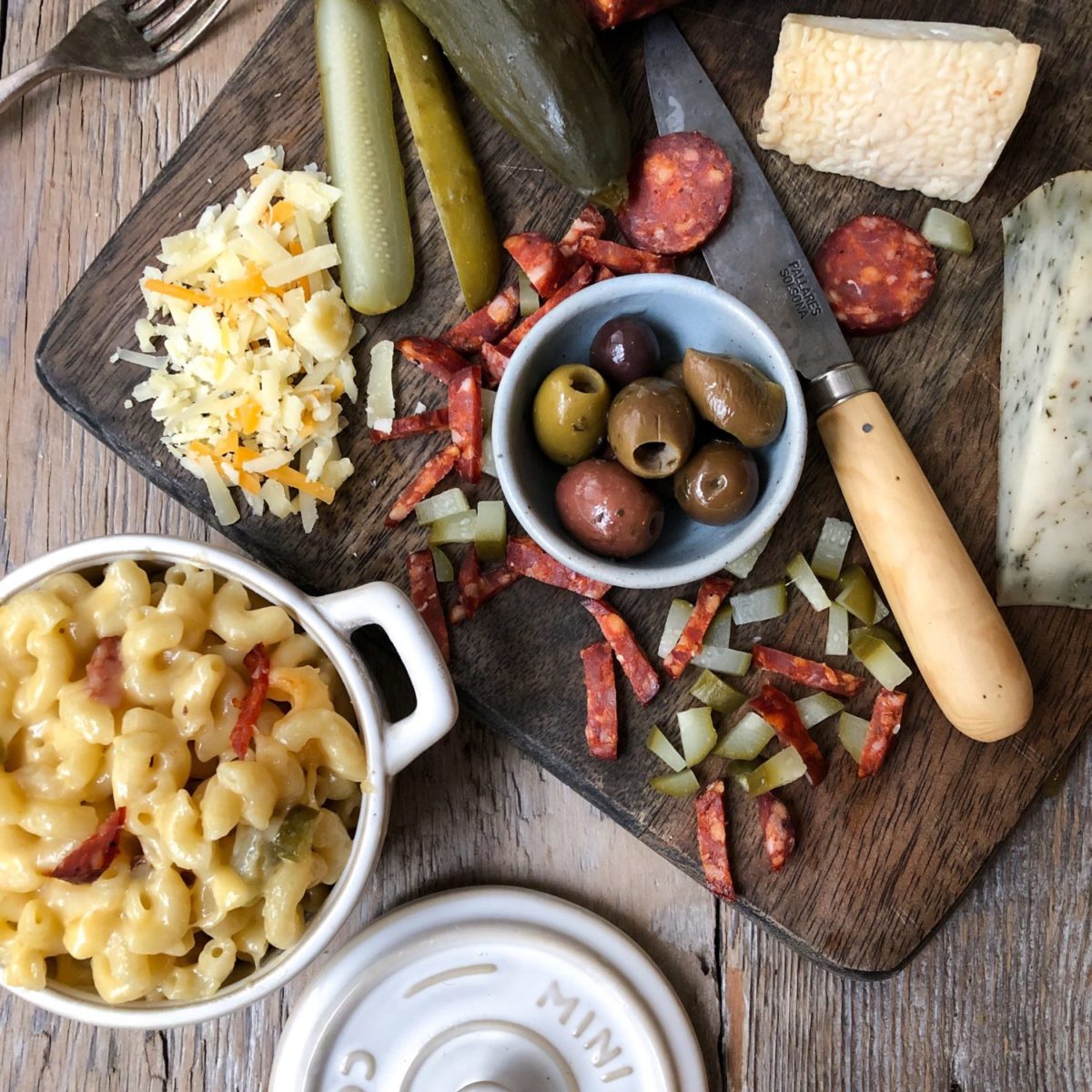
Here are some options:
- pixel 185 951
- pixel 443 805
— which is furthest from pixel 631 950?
pixel 185 951

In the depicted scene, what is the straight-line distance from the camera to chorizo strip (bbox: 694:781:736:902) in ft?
4.12

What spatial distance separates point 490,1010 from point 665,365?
0.89 meters

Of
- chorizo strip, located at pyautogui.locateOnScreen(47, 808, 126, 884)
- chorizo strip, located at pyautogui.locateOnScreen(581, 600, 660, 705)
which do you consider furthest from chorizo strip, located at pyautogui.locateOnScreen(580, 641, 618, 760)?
chorizo strip, located at pyautogui.locateOnScreen(47, 808, 126, 884)

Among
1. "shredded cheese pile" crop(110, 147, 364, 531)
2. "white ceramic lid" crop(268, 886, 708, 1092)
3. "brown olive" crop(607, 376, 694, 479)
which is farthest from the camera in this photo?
"white ceramic lid" crop(268, 886, 708, 1092)

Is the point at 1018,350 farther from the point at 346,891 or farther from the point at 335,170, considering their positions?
the point at 346,891

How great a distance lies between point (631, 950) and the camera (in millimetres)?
1364

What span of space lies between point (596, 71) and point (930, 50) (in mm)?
392

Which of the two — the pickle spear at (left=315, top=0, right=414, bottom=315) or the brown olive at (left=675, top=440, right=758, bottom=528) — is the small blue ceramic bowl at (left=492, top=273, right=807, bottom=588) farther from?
the pickle spear at (left=315, top=0, right=414, bottom=315)

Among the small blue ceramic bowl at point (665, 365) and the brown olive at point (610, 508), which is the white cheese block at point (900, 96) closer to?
the small blue ceramic bowl at point (665, 365)

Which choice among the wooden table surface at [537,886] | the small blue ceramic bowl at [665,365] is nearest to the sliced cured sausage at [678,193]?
the small blue ceramic bowl at [665,365]

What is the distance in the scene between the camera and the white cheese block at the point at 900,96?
3.95ft

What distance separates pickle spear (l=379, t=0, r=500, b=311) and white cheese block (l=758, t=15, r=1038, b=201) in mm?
380

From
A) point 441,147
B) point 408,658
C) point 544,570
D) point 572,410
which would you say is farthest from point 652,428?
point 441,147

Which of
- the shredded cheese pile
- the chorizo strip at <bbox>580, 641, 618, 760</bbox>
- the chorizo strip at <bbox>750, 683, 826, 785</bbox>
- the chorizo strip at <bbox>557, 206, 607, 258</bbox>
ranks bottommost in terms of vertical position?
the chorizo strip at <bbox>750, 683, 826, 785</bbox>
